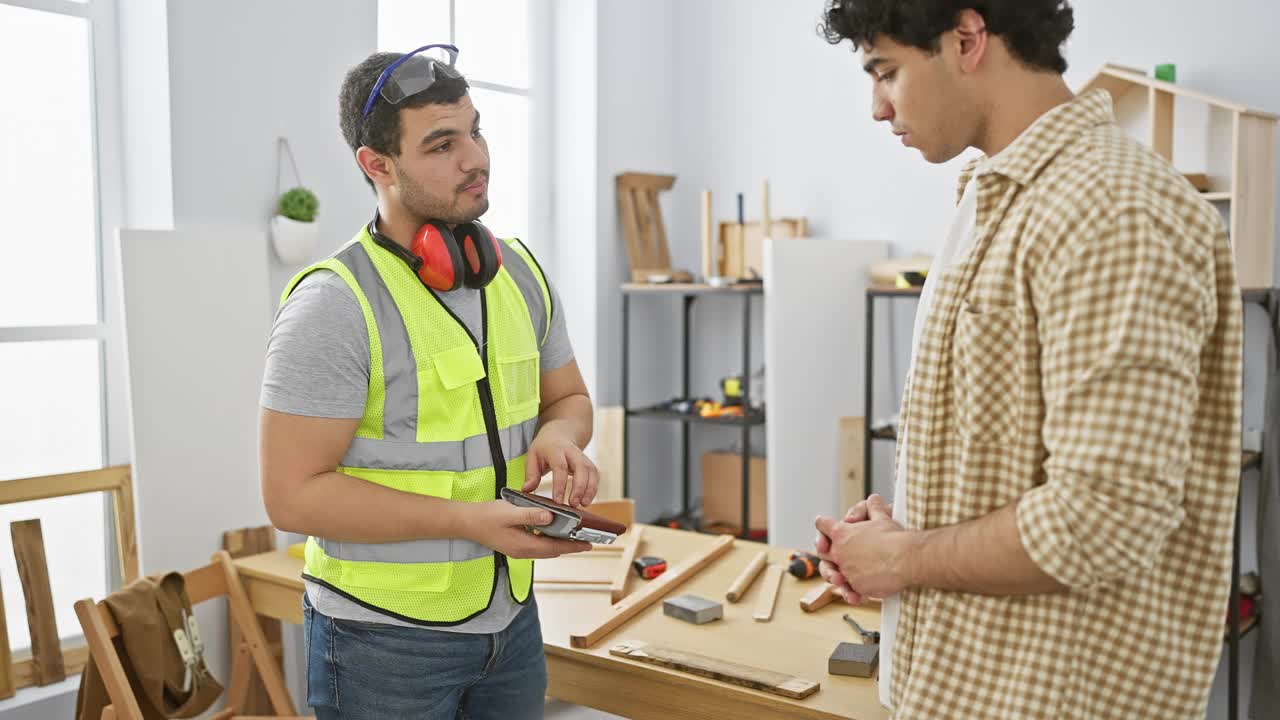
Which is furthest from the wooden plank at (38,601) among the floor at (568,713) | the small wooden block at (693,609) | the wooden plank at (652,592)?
the small wooden block at (693,609)

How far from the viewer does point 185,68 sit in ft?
9.82

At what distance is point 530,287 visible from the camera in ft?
6.01

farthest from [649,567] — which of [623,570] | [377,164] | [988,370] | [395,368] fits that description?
[988,370]

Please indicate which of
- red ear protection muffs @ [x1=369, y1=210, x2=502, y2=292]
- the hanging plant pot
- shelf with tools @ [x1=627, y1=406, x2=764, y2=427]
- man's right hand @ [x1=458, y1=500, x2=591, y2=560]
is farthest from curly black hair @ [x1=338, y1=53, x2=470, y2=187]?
shelf with tools @ [x1=627, y1=406, x2=764, y2=427]

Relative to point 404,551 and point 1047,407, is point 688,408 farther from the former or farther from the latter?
point 1047,407

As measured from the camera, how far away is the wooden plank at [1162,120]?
3.31m

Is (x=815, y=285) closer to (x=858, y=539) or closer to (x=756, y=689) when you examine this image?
(x=756, y=689)

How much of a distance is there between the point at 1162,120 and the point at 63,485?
11.1 ft

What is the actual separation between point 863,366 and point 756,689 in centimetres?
266

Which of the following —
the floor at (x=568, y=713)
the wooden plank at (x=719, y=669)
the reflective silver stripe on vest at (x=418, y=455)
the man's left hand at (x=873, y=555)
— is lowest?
the floor at (x=568, y=713)

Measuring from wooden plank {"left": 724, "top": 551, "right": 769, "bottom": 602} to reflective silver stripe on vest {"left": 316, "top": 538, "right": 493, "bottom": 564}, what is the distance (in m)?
0.77

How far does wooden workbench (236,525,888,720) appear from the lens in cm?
169

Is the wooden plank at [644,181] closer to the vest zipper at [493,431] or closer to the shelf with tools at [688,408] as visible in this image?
the shelf with tools at [688,408]

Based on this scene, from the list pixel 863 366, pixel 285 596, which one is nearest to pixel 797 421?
pixel 863 366
